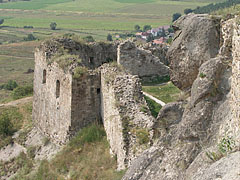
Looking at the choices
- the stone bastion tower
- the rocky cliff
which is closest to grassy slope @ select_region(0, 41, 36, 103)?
the stone bastion tower

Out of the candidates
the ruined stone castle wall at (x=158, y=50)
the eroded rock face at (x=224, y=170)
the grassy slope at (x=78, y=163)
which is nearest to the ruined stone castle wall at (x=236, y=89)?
the eroded rock face at (x=224, y=170)

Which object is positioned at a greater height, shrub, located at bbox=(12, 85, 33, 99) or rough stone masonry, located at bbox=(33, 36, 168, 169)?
rough stone masonry, located at bbox=(33, 36, 168, 169)

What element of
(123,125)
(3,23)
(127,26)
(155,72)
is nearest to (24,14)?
(3,23)

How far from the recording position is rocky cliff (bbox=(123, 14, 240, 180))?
6035 mm

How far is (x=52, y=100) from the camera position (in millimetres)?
18750

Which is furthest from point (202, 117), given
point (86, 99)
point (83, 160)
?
point (86, 99)

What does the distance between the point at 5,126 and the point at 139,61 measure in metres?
9.16

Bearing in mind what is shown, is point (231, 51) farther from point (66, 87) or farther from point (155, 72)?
point (155, 72)

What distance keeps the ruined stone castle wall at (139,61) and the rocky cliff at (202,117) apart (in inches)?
615

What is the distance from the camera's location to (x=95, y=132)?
16234 mm

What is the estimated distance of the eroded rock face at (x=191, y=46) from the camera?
26.5 ft

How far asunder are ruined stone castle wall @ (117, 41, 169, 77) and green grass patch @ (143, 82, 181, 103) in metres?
1.89

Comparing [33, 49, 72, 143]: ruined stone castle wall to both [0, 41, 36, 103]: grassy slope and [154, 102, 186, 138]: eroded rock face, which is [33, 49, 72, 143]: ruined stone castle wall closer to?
[154, 102, 186, 138]: eroded rock face

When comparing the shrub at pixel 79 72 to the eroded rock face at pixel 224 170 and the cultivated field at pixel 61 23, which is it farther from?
the cultivated field at pixel 61 23
